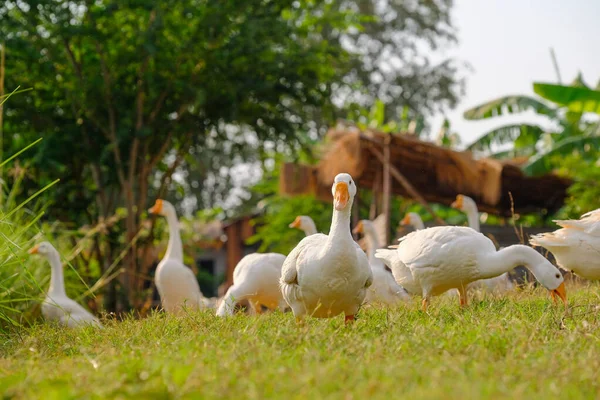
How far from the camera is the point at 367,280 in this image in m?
5.84

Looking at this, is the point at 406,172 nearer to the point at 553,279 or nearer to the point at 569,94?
the point at 569,94

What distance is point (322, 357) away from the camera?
426 cm

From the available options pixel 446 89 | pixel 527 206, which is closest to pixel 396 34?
pixel 446 89

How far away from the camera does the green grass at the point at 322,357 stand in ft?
11.4

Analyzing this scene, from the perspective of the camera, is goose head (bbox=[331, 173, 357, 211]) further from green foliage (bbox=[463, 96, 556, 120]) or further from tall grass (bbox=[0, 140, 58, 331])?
green foliage (bbox=[463, 96, 556, 120])

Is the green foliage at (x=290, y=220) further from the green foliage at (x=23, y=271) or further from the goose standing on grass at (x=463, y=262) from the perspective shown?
the goose standing on grass at (x=463, y=262)

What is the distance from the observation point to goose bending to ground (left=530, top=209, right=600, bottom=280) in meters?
6.85

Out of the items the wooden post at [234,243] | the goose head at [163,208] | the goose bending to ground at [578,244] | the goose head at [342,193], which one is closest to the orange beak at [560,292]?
the goose bending to ground at [578,244]

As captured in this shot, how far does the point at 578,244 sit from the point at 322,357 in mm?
3342

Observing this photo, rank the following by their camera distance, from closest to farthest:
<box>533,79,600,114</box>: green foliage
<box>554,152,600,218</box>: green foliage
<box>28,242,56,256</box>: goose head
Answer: <box>28,242,56,256</box>: goose head, <box>533,79,600,114</box>: green foliage, <box>554,152,600,218</box>: green foliage

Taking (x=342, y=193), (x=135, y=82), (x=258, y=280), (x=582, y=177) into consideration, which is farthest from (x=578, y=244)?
(x=582, y=177)

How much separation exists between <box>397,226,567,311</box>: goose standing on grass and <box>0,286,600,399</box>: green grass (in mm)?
401

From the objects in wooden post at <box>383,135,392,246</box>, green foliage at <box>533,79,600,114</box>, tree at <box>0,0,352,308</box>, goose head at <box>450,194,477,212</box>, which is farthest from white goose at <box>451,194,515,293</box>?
green foliage at <box>533,79,600,114</box>

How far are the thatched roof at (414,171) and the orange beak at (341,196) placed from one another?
677 centimetres
